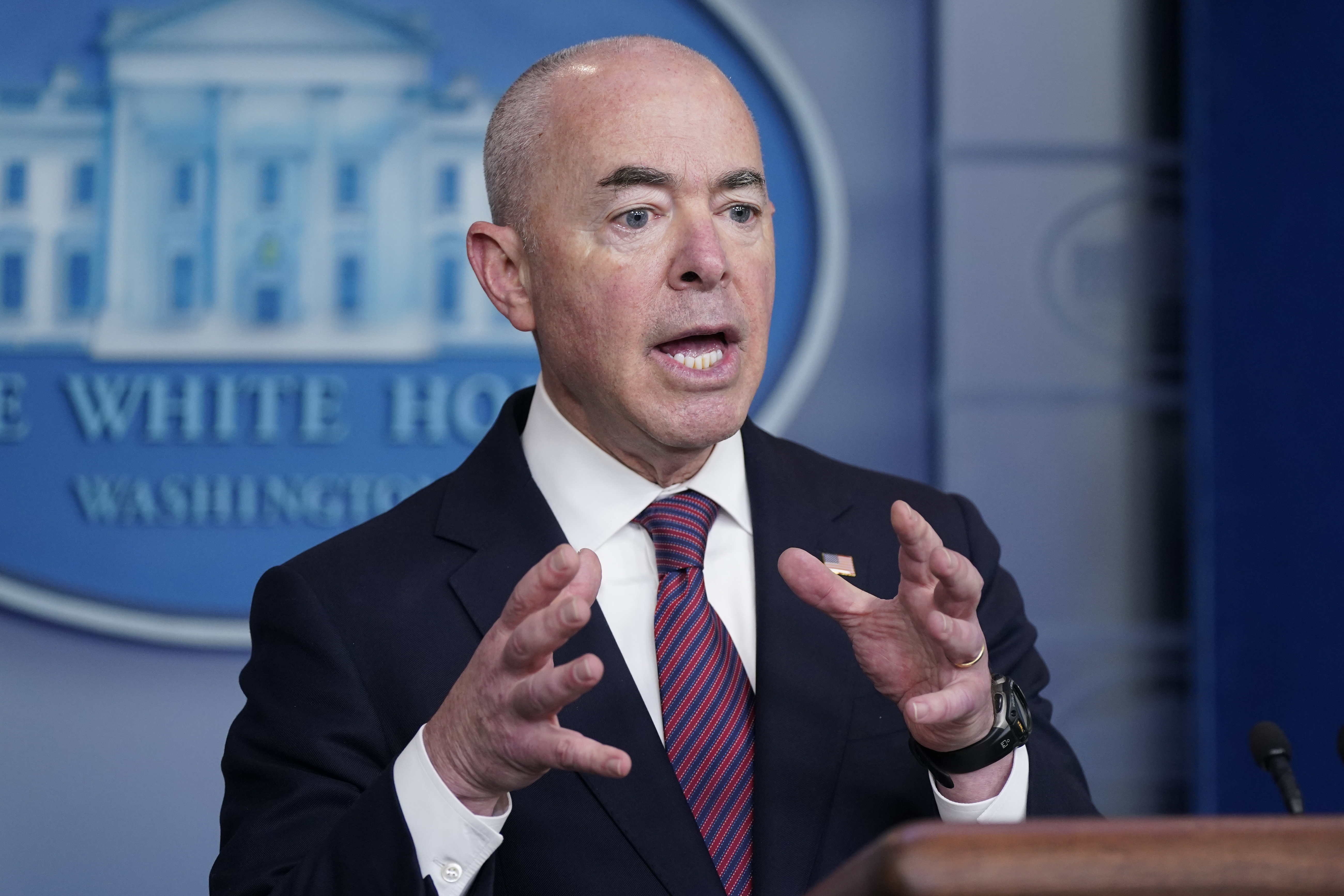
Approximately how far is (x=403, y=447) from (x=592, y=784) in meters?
1.76

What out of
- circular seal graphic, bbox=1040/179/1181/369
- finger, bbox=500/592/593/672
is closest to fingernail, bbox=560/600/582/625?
finger, bbox=500/592/593/672

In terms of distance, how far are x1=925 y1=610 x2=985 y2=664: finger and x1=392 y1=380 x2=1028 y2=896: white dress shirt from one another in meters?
0.23

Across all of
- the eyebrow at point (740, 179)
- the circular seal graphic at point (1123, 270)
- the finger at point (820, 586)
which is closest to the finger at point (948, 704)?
Result: the finger at point (820, 586)

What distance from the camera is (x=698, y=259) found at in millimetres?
1588

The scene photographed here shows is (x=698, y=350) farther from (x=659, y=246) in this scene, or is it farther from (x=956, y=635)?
(x=956, y=635)

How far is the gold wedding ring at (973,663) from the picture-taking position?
4.23 ft

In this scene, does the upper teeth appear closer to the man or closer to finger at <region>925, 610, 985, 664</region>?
the man

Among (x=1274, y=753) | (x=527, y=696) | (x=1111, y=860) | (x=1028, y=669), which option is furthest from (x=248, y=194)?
(x=1111, y=860)

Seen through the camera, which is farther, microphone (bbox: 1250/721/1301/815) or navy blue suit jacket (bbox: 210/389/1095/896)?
microphone (bbox: 1250/721/1301/815)

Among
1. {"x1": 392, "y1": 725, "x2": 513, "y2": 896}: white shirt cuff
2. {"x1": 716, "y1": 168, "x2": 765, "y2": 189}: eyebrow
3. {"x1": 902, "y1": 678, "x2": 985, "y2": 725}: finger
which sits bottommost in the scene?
{"x1": 392, "y1": 725, "x2": 513, "y2": 896}: white shirt cuff

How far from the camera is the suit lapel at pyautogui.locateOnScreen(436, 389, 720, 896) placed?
1440mm

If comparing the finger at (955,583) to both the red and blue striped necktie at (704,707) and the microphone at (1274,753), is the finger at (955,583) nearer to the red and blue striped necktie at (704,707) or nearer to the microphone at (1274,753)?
the red and blue striped necktie at (704,707)

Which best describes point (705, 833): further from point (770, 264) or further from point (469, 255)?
point (469, 255)

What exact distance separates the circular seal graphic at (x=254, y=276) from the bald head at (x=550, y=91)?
1.38m
